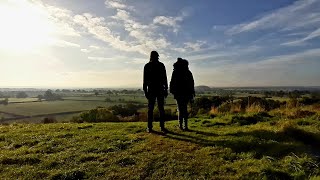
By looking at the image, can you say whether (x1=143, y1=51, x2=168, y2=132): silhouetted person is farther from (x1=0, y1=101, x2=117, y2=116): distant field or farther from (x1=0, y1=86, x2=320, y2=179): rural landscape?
(x1=0, y1=101, x2=117, y2=116): distant field

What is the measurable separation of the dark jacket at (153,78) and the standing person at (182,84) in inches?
51.9

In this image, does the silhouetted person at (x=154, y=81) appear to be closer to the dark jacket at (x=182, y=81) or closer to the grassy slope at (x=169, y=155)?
the dark jacket at (x=182, y=81)

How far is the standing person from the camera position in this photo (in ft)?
49.2

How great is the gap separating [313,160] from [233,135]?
12.4ft

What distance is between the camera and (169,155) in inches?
378

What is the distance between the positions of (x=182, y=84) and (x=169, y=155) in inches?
236

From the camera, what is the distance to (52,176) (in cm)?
859

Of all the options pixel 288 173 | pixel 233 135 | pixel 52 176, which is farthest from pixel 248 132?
pixel 52 176

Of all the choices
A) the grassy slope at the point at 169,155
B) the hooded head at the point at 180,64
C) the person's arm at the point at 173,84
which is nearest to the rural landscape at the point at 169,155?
the grassy slope at the point at 169,155

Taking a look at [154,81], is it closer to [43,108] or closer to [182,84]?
[182,84]

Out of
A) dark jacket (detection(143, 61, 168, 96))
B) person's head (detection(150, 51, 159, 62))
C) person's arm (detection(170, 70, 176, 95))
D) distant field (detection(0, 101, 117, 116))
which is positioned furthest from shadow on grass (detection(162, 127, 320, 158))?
distant field (detection(0, 101, 117, 116))

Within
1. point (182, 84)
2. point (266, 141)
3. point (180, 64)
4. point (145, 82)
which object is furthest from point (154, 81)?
point (266, 141)

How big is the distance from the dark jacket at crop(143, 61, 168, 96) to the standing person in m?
1.32

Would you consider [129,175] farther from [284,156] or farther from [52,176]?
[284,156]
